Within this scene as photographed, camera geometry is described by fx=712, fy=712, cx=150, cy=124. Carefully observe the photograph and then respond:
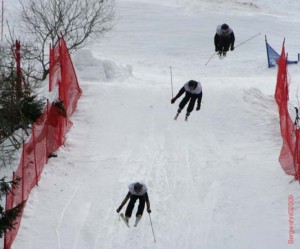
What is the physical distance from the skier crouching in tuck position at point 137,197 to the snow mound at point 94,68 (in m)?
12.7

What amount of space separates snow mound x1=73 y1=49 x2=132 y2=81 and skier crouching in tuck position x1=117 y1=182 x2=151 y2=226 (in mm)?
12742

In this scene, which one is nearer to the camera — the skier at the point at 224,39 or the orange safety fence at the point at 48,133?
the orange safety fence at the point at 48,133

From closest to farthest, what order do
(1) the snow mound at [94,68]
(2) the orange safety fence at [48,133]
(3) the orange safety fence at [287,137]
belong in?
(2) the orange safety fence at [48,133] < (3) the orange safety fence at [287,137] < (1) the snow mound at [94,68]

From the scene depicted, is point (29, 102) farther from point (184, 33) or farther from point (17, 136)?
point (184, 33)

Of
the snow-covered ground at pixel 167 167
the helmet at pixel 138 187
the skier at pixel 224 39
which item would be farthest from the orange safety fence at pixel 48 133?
the skier at pixel 224 39

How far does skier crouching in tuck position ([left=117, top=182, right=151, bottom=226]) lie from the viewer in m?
16.5

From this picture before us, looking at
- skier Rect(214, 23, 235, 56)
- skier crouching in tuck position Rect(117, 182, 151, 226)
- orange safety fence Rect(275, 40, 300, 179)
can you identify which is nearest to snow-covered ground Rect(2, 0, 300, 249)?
orange safety fence Rect(275, 40, 300, 179)

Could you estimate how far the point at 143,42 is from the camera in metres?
39.7

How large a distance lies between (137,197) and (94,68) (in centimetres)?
1360

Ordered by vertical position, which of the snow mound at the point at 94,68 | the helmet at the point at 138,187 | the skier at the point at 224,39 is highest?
the skier at the point at 224,39

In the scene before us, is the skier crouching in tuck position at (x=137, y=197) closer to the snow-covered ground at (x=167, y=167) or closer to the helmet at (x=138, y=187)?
the helmet at (x=138, y=187)

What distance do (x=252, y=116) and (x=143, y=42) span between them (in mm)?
16242

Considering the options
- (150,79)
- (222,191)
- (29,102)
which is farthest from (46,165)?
(150,79)

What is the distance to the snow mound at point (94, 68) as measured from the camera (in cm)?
2925
